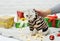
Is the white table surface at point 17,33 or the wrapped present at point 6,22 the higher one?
the wrapped present at point 6,22

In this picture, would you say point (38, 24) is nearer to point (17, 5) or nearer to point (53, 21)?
point (53, 21)

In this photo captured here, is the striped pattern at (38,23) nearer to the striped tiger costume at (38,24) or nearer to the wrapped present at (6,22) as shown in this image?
the striped tiger costume at (38,24)

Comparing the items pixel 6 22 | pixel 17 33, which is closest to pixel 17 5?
pixel 6 22

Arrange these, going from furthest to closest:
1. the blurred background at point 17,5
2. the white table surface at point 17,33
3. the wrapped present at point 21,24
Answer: the blurred background at point 17,5 → the wrapped present at point 21,24 → the white table surface at point 17,33

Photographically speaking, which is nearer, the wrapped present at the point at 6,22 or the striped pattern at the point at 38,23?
the striped pattern at the point at 38,23

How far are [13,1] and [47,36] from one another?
0.83m

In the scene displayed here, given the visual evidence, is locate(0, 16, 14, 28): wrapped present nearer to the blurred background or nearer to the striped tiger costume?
the striped tiger costume

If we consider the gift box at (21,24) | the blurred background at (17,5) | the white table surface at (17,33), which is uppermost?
the blurred background at (17,5)

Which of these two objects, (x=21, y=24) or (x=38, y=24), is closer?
(x=38, y=24)

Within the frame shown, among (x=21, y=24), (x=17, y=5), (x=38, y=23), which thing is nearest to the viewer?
(x=38, y=23)

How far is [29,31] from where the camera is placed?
38.3 inches

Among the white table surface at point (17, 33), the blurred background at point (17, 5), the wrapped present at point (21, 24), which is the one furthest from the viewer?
the blurred background at point (17, 5)

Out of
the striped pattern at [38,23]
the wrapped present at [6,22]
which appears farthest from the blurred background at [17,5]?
the striped pattern at [38,23]

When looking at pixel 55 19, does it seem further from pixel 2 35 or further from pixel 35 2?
pixel 35 2
